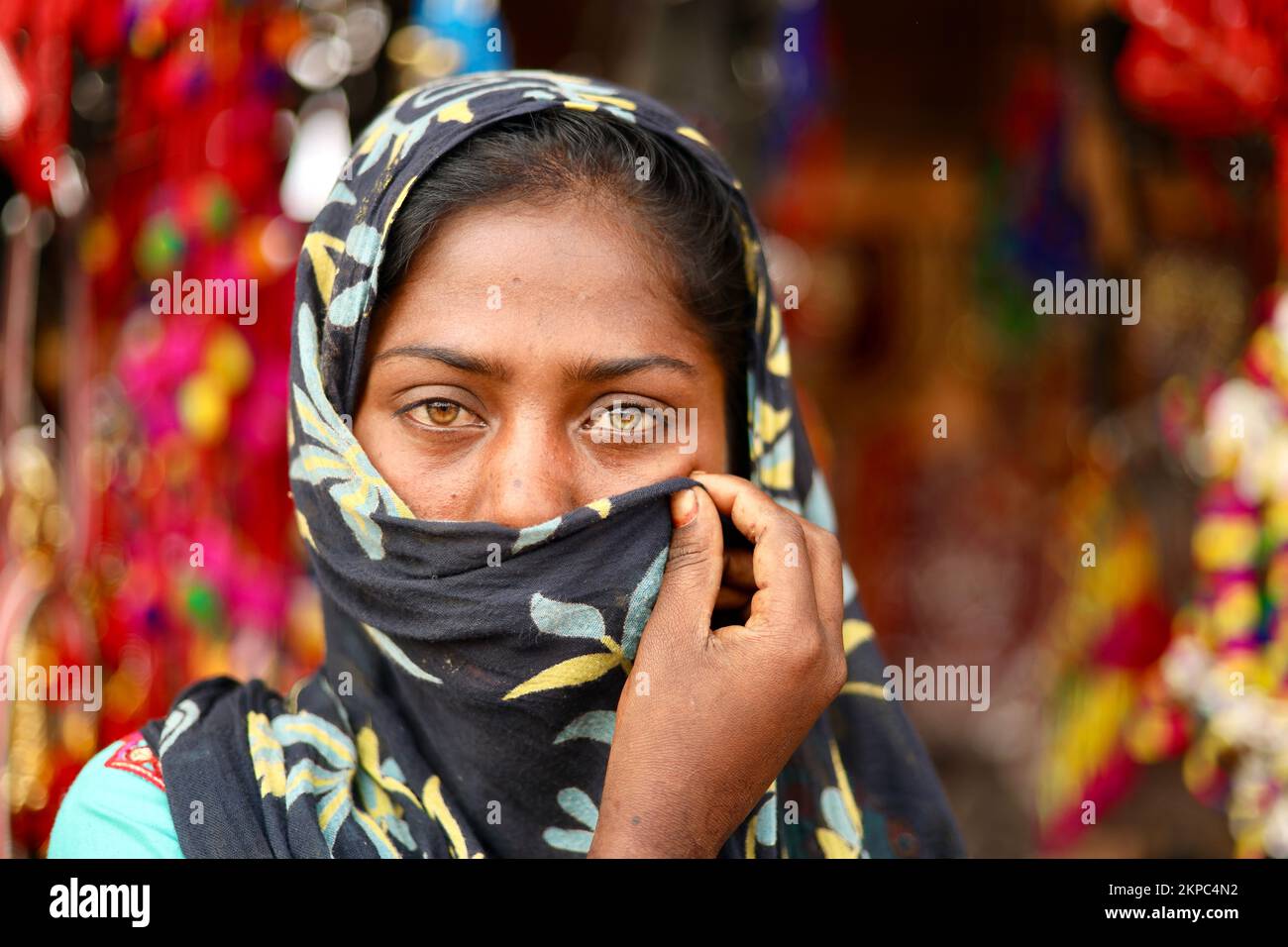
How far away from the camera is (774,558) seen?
1.20 meters

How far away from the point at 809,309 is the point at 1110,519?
228 centimetres

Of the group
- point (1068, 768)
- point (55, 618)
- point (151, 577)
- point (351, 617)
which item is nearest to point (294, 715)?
point (351, 617)

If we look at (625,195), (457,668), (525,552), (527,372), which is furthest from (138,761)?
(625,195)

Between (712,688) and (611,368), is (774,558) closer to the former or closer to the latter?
(712,688)

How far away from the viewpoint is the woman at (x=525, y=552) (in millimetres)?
1176

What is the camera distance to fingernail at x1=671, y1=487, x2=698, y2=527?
1.24 metres

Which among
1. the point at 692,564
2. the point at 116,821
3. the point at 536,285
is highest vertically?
the point at 536,285

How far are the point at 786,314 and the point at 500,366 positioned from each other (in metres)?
3.15

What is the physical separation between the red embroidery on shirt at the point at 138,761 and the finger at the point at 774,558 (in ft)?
2.18

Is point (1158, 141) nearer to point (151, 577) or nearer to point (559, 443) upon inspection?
point (559, 443)

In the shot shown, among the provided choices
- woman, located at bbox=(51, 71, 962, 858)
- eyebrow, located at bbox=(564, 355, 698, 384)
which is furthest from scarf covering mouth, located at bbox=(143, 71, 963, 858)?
eyebrow, located at bbox=(564, 355, 698, 384)

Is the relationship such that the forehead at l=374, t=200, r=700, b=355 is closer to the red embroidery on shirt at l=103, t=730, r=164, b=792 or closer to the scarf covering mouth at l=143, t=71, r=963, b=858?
the scarf covering mouth at l=143, t=71, r=963, b=858

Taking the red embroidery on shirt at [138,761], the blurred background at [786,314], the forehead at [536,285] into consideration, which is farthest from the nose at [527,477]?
the blurred background at [786,314]

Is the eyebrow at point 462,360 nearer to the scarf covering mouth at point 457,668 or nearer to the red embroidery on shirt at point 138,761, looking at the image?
the scarf covering mouth at point 457,668
